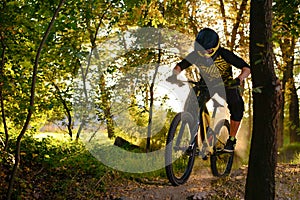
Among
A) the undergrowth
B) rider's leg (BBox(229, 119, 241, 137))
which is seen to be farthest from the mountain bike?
the undergrowth

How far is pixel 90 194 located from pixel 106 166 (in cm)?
87

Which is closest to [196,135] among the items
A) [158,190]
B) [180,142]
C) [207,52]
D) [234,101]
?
[180,142]

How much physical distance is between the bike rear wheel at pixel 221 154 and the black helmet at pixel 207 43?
1.23 metres

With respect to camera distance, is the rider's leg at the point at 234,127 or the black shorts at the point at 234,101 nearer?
the black shorts at the point at 234,101

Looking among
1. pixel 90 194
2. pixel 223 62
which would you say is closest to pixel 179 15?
pixel 223 62

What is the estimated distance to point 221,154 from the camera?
6.76m

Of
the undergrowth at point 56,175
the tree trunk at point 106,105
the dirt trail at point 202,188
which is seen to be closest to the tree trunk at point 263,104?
the dirt trail at point 202,188

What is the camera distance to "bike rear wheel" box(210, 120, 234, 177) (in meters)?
6.54

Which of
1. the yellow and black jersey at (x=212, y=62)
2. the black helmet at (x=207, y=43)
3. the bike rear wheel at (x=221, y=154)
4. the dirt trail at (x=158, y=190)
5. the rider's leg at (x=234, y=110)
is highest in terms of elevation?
the black helmet at (x=207, y=43)

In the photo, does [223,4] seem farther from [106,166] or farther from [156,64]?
[106,166]

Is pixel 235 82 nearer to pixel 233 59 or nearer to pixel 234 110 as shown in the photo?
pixel 233 59

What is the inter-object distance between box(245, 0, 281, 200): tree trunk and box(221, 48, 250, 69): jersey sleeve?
891mm

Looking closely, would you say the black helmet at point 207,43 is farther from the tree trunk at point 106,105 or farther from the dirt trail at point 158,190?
the tree trunk at point 106,105

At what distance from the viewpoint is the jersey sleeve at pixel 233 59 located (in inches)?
223
